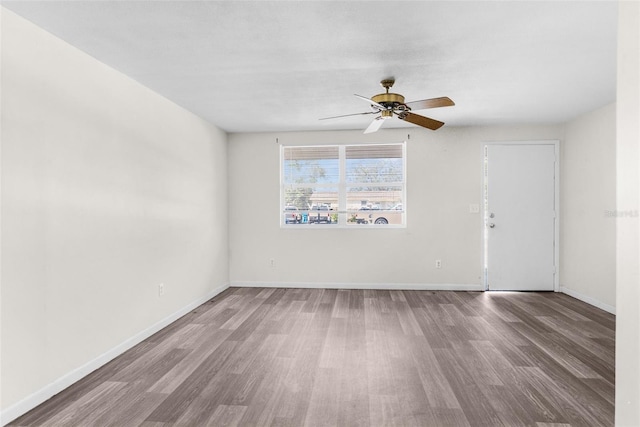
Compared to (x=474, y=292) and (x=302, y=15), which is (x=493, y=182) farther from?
(x=302, y=15)

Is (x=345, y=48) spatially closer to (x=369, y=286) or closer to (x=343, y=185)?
(x=343, y=185)

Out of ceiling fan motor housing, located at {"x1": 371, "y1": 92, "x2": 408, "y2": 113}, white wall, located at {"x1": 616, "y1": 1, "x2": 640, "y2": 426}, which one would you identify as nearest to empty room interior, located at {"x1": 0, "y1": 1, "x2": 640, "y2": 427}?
white wall, located at {"x1": 616, "y1": 1, "x2": 640, "y2": 426}

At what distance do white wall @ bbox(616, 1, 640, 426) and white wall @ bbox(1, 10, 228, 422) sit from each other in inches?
107

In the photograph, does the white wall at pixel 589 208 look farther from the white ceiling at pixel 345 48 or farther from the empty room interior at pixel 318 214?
the white ceiling at pixel 345 48

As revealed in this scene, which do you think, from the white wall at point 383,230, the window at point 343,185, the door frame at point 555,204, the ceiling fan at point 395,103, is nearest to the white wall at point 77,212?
the white wall at point 383,230

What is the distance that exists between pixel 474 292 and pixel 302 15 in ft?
14.3

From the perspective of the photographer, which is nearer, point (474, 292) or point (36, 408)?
point (36, 408)

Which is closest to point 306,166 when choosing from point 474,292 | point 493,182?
point 493,182

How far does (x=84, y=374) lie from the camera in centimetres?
256

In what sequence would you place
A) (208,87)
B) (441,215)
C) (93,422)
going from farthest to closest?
(441,215)
(208,87)
(93,422)

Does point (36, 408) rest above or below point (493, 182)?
below

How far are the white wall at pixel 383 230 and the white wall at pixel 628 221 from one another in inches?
172

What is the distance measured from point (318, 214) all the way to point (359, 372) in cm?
309

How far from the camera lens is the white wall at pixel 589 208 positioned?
4039 millimetres
